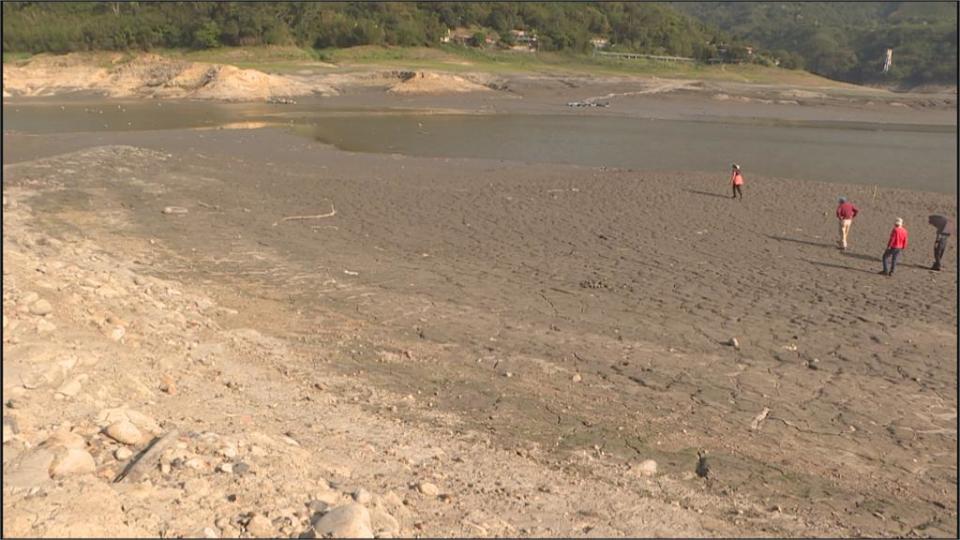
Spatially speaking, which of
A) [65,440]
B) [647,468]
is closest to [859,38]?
[647,468]

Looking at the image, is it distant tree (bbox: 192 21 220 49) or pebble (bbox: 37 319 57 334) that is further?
distant tree (bbox: 192 21 220 49)

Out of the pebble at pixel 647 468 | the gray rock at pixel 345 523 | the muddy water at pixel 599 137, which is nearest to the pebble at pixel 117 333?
the gray rock at pixel 345 523

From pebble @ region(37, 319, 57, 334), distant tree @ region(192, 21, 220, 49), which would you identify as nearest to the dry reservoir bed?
pebble @ region(37, 319, 57, 334)

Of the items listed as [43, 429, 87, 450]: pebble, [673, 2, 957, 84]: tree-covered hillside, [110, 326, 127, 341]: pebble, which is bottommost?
[110, 326, 127, 341]: pebble

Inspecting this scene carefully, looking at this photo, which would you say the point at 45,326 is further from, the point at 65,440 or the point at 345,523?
the point at 345,523

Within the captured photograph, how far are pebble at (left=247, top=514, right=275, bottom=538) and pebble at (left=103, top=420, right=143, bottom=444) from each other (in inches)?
55.2

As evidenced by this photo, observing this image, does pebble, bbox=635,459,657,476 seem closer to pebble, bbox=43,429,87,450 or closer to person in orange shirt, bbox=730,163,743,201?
pebble, bbox=43,429,87,450

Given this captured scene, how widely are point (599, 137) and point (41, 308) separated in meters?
30.9

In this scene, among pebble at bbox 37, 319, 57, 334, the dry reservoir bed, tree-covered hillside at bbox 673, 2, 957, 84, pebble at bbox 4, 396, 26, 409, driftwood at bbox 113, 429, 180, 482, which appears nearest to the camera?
driftwood at bbox 113, 429, 180, 482

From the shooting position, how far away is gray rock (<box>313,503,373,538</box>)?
4441 millimetres

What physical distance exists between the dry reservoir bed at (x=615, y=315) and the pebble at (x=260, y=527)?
123 centimetres

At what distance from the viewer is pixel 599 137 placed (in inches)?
1421

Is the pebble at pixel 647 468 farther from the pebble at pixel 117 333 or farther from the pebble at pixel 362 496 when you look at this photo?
the pebble at pixel 117 333

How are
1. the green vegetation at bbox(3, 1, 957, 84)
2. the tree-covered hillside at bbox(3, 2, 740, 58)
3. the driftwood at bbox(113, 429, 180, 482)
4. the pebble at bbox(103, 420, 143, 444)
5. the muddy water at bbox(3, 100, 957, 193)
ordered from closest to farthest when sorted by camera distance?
the driftwood at bbox(113, 429, 180, 482), the pebble at bbox(103, 420, 143, 444), the muddy water at bbox(3, 100, 957, 193), the green vegetation at bbox(3, 1, 957, 84), the tree-covered hillside at bbox(3, 2, 740, 58)
